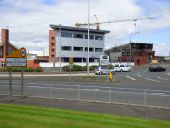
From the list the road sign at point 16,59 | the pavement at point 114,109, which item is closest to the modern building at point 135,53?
the road sign at point 16,59

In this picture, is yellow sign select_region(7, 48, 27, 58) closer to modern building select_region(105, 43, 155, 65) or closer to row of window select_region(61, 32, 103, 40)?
row of window select_region(61, 32, 103, 40)

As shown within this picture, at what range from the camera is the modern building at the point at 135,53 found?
127 m

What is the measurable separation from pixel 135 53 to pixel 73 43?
30460 millimetres

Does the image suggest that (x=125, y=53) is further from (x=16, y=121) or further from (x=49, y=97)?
(x=16, y=121)

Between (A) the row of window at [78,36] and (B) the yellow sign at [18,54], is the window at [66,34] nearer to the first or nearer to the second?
(A) the row of window at [78,36]

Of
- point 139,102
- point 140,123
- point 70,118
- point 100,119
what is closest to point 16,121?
point 70,118

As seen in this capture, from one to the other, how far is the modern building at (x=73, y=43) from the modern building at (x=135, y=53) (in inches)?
371

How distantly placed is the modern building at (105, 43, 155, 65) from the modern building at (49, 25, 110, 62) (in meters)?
9.43

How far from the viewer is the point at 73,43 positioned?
11356 cm

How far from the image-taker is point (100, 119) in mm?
12688

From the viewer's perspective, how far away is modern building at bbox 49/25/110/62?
109 metres

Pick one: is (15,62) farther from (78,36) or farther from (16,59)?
(78,36)

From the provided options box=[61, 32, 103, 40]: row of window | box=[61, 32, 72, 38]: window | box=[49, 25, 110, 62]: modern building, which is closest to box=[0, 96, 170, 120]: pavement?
box=[49, 25, 110, 62]: modern building

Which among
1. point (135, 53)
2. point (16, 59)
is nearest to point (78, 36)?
point (135, 53)
